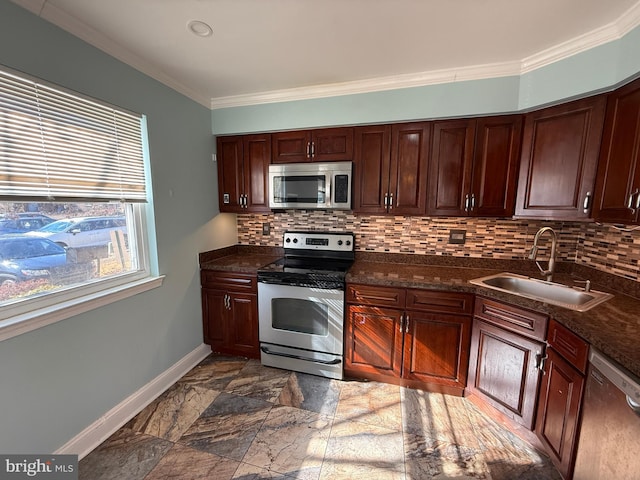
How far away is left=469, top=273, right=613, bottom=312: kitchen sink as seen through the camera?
157cm

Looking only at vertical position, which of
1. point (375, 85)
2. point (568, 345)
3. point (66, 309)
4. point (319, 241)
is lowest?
point (568, 345)

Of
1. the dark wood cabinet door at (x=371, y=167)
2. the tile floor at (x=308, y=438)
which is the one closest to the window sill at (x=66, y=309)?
the tile floor at (x=308, y=438)

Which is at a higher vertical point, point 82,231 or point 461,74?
point 461,74

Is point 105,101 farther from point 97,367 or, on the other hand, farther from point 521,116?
point 521,116

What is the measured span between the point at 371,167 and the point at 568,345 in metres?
1.69

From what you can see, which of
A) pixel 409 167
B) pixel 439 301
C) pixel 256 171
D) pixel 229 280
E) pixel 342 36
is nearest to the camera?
pixel 342 36

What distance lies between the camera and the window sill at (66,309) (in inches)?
49.1

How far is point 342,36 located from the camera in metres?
1.55

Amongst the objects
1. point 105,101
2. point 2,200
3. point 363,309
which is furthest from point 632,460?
point 105,101

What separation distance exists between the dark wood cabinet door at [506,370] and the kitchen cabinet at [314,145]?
172cm

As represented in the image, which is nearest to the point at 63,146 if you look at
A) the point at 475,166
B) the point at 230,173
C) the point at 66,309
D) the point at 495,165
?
the point at 66,309

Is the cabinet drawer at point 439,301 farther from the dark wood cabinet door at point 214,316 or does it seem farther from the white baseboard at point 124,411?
the white baseboard at point 124,411

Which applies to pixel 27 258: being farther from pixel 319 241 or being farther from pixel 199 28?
pixel 319 241

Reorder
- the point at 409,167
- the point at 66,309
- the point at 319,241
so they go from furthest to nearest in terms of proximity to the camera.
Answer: the point at 319,241
the point at 409,167
the point at 66,309
